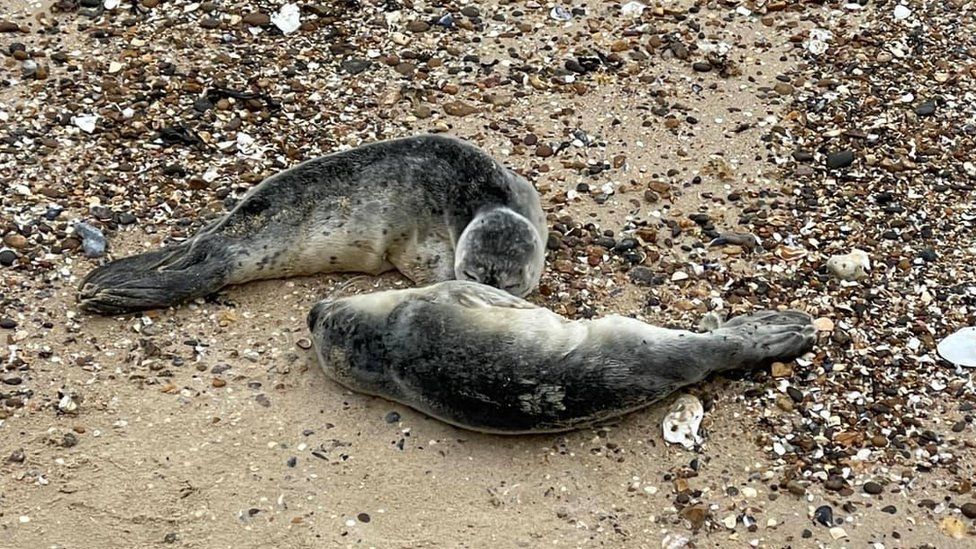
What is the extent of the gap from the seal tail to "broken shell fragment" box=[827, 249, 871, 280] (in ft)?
7.65

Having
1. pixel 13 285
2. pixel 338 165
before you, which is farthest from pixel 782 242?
pixel 13 285

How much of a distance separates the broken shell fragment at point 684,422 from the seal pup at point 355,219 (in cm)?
94

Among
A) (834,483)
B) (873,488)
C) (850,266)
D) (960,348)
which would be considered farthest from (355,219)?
(960,348)

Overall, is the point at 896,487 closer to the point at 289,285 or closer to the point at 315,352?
the point at 315,352

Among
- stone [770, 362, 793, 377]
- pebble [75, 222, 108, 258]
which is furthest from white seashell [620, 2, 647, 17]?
pebble [75, 222, 108, 258]

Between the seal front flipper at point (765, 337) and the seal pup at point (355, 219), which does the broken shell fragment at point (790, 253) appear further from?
the seal pup at point (355, 219)

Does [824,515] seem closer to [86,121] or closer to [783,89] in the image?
[783,89]

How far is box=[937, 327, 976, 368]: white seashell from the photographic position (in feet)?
15.4

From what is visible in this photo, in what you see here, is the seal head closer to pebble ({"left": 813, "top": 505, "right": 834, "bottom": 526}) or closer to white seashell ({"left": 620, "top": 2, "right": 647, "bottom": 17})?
pebble ({"left": 813, "top": 505, "right": 834, "bottom": 526})

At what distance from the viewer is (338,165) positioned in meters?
5.20

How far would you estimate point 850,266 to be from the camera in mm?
5086

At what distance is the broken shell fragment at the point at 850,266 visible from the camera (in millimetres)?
5082

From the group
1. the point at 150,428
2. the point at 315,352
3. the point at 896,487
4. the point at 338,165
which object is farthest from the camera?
the point at 338,165

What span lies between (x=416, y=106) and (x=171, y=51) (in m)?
1.26
